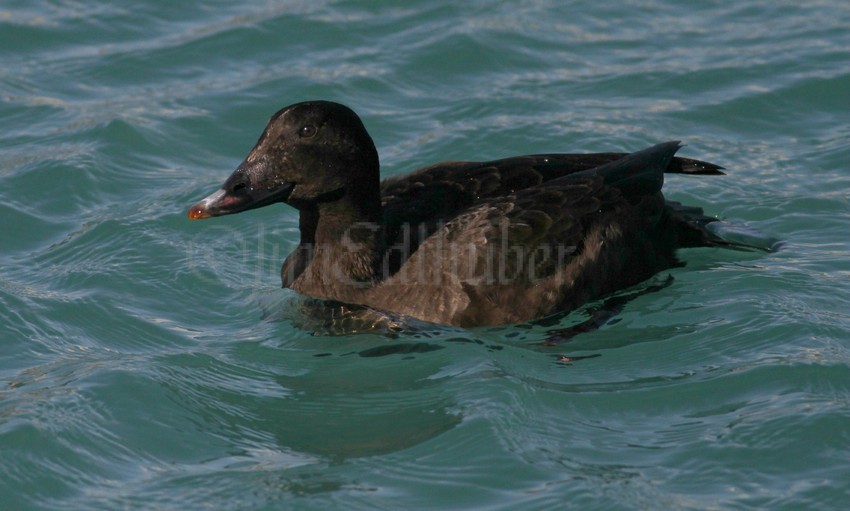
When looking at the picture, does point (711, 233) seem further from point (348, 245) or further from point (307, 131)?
point (307, 131)

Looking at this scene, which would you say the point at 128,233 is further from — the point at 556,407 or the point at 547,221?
the point at 556,407

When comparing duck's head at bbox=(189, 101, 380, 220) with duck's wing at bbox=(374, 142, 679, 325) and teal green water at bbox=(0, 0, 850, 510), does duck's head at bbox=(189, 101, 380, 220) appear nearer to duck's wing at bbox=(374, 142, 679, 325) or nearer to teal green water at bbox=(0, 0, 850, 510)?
duck's wing at bbox=(374, 142, 679, 325)

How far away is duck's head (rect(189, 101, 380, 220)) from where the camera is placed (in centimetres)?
736

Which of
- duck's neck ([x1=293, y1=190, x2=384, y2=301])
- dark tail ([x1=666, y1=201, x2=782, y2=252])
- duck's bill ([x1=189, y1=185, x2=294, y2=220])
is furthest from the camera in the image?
dark tail ([x1=666, y1=201, x2=782, y2=252])

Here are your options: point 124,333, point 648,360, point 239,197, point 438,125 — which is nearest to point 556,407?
point 648,360

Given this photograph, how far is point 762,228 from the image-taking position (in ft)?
29.2

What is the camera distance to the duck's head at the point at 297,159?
24.2 feet

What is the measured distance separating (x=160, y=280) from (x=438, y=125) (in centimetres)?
307

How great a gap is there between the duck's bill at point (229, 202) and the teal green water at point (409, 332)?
32.0 inches

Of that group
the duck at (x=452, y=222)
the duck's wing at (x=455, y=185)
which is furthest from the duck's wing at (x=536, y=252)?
the duck's wing at (x=455, y=185)

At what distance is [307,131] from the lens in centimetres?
740

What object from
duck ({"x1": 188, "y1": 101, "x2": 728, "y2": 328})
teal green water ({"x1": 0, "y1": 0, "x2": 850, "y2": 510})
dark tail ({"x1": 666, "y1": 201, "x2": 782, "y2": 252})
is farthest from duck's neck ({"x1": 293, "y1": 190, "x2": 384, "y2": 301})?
dark tail ({"x1": 666, "y1": 201, "x2": 782, "y2": 252})

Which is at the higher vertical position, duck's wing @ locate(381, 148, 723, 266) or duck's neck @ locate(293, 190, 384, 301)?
duck's wing @ locate(381, 148, 723, 266)

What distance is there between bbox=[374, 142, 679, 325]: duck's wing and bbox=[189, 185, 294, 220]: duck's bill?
2.94ft
